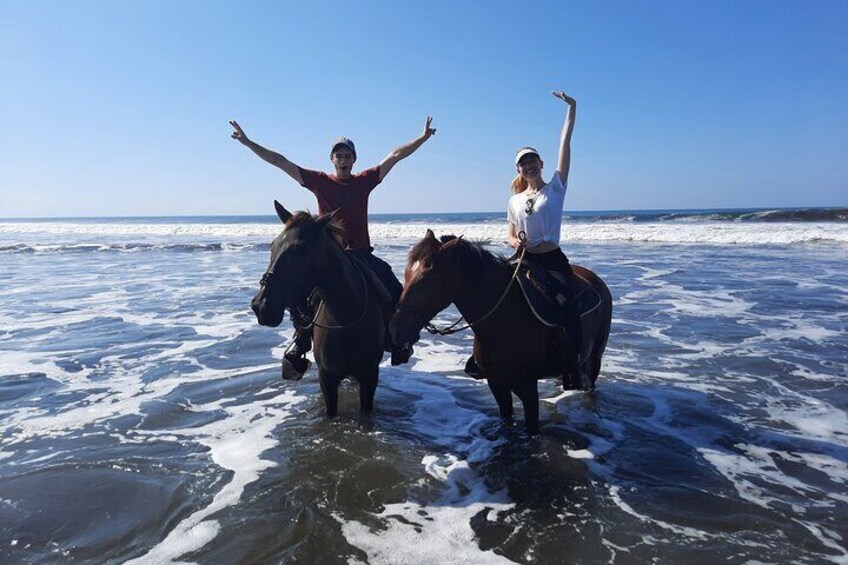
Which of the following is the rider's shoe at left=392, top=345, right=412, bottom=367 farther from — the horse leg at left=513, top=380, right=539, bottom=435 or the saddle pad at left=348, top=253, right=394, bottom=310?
the horse leg at left=513, top=380, right=539, bottom=435

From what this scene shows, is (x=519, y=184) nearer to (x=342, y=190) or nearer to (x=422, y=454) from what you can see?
(x=342, y=190)

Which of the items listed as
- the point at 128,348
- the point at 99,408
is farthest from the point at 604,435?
the point at 128,348

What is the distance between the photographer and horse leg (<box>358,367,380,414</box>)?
484cm

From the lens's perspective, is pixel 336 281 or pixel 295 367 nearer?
pixel 336 281

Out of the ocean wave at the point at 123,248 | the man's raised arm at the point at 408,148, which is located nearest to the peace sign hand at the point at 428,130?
the man's raised arm at the point at 408,148

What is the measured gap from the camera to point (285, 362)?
534 centimetres

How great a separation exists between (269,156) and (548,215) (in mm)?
2774

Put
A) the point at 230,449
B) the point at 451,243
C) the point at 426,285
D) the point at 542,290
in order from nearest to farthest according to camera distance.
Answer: the point at 426,285, the point at 451,243, the point at 542,290, the point at 230,449

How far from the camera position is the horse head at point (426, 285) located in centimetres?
366

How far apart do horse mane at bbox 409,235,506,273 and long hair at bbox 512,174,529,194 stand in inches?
37.7

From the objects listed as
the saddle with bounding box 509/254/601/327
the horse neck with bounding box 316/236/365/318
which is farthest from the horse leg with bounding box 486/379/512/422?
the horse neck with bounding box 316/236/365/318

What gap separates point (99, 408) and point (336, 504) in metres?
3.66

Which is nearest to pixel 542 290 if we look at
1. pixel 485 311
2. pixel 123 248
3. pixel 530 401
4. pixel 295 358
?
pixel 485 311

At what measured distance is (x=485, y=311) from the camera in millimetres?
4090
